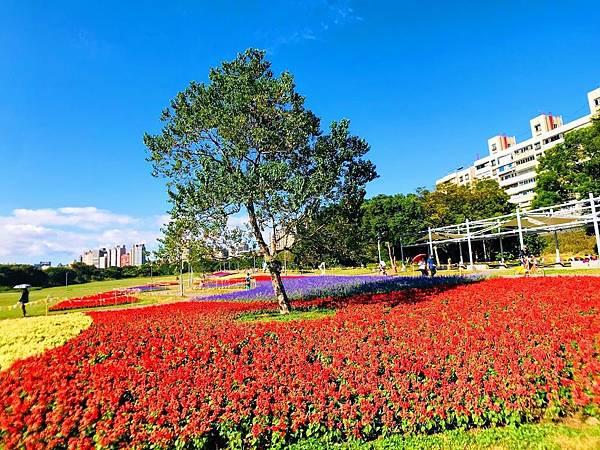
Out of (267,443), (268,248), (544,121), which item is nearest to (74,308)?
(268,248)

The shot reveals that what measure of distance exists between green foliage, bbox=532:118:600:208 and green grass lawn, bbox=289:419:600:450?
35213 millimetres

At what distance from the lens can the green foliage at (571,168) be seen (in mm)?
32781

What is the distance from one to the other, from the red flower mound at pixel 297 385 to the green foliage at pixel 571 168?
33.8 metres

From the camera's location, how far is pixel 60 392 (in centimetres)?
487

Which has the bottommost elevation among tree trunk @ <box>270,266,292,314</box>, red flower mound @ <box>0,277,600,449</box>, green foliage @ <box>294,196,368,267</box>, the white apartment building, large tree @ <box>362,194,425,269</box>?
red flower mound @ <box>0,277,600,449</box>

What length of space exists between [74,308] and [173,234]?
16.9 meters

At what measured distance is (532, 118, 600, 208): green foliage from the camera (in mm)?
32781

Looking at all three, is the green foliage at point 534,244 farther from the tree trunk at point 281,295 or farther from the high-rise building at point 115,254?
the high-rise building at point 115,254

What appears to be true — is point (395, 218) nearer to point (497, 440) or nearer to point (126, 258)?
point (497, 440)

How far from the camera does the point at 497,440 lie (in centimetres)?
436

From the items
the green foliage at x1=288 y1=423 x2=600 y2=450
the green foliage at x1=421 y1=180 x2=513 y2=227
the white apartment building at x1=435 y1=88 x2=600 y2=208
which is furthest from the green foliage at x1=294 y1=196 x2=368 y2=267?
the white apartment building at x1=435 y1=88 x2=600 y2=208

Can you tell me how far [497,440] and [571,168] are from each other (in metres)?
39.1

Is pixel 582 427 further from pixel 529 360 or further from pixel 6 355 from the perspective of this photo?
pixel 6 355

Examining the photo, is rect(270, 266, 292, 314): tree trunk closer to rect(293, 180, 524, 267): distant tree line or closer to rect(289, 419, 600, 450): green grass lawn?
rect(289, 419, 600, 450): green grass lawn
